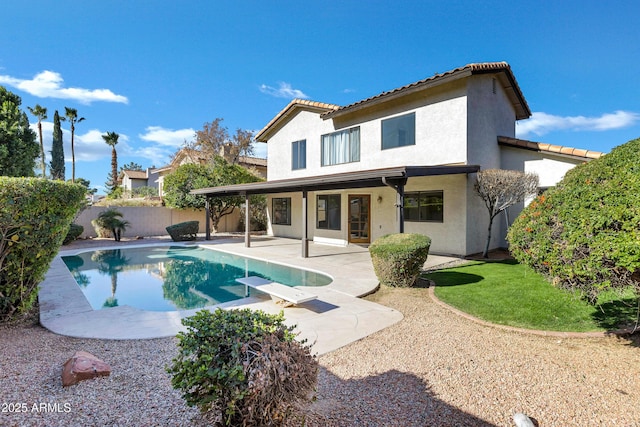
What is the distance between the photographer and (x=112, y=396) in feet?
11.4

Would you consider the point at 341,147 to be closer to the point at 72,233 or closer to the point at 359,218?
the point at 359,218

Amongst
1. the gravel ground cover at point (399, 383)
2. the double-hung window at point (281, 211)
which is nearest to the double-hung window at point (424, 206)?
the gravel ground cover at point (399, 383)

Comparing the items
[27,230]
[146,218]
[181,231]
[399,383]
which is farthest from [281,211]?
[399,383]

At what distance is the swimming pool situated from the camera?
8.80m

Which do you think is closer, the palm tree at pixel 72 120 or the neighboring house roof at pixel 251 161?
the neighboring house roof at pixel 251 161

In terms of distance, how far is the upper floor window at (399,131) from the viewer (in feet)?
46.2

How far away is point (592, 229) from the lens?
12.1 feet

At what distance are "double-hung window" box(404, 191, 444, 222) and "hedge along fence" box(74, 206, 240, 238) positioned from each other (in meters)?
16.7

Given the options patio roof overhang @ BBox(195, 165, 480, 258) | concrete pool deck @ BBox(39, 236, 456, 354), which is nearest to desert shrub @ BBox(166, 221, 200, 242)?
patio roof overhang @ BBox(195, 165, 480, 258)

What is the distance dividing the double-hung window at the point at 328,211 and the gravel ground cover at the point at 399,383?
12691mm

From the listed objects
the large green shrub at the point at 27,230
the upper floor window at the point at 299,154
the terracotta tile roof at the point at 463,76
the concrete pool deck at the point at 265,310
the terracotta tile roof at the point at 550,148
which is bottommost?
the concrete pool deck at the point at 265,310

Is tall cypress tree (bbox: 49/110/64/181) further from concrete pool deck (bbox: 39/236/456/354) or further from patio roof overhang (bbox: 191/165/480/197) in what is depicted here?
concrete pool deck (bbox: 39/236/456/354)

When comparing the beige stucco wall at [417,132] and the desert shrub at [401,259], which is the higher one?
the beige stucco wall at [417,132]

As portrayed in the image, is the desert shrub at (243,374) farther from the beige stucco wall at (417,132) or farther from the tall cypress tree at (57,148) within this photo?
the tall cypress tree at (57,148)
